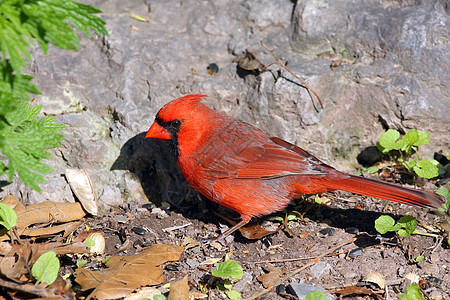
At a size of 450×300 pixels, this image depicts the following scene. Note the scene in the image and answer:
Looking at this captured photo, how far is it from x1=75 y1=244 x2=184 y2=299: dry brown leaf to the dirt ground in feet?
0.34

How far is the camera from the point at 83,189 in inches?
165

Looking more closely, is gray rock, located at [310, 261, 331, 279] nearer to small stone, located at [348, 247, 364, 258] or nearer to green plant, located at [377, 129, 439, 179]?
small stone, located at [348, 247, 364, 258]

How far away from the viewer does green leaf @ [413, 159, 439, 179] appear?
415 centimetres

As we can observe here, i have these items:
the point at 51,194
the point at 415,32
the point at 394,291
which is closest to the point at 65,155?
the point at 51,194

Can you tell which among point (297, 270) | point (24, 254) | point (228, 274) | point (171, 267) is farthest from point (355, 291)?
point (24, 254)

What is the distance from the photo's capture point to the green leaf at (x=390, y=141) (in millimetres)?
4352

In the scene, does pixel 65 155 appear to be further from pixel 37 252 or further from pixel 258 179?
pixel 258 179

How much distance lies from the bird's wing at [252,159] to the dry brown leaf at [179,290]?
106cm

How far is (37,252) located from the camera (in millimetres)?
3379

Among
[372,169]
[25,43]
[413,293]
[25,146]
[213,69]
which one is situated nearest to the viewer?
[25,43]

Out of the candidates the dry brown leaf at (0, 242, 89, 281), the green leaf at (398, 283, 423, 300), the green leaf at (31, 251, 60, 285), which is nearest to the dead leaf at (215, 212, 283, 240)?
the green leaf at (398, 283, 423, 300)

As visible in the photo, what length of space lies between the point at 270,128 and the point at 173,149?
1.06m

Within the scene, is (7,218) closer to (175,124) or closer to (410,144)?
(175,124)

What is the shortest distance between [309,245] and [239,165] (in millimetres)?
900
